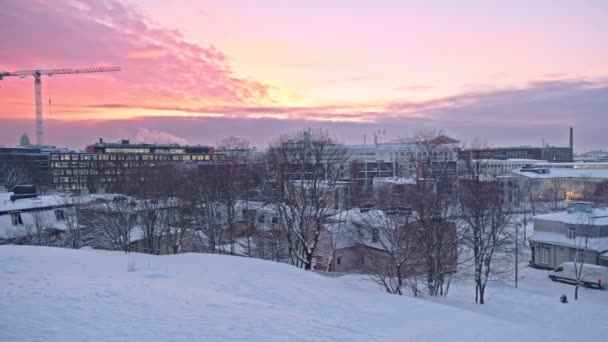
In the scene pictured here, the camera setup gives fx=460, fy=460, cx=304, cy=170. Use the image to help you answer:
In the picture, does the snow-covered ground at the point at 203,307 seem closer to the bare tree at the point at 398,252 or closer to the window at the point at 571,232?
the bare tree at the point at 398,252

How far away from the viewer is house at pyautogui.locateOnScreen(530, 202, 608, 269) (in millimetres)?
35812

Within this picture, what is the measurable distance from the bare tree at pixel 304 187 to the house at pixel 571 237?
20.2 meters

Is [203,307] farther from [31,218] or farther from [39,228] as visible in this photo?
[31,218]

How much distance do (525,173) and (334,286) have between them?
84236 millimetres

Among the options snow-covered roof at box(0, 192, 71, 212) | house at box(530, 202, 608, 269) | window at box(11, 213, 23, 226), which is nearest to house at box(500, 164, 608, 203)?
house at box(530, 202, 608, 269)

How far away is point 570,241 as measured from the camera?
37.0 metres

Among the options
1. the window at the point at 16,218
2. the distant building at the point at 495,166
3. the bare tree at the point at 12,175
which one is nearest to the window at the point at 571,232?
the distant building at the point at 495,166

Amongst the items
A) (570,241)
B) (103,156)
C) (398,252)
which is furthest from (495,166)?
(103,156)

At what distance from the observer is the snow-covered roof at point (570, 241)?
1410 inches

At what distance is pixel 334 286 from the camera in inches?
683

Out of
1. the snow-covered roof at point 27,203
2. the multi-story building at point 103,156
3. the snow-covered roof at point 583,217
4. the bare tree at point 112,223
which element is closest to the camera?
the bare tree at point 112,223

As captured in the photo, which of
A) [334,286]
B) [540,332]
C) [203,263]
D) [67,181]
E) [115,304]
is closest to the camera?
[115,304]

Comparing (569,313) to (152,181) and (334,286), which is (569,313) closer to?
(334,286)

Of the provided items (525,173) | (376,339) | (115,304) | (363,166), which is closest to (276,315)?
(376,339)
